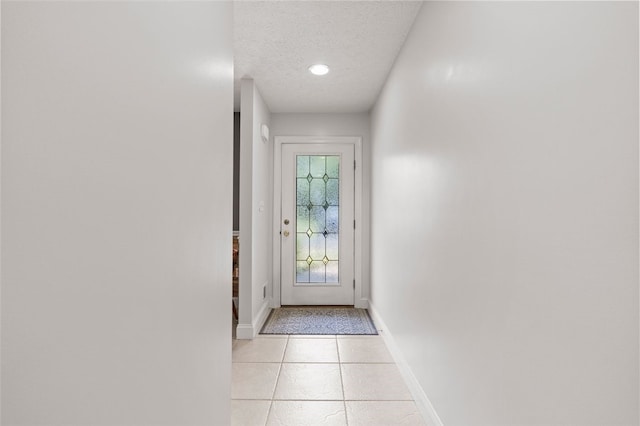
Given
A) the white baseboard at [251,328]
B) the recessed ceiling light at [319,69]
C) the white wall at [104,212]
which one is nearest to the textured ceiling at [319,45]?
the recessed ceiling light at [319,69]

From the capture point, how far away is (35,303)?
56 cm

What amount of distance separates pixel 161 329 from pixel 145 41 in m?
0.65

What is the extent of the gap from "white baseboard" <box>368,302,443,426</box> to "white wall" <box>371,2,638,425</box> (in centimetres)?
9

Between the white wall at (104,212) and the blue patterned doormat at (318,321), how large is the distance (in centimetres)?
256

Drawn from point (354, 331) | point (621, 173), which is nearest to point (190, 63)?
point (621, 173)

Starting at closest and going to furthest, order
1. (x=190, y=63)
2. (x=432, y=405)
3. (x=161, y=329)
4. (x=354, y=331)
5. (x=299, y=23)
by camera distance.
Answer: (x=161, y=329), (x=190, y=63), (x=432, y=405), (x=299, y=23), (x=354, y=331)

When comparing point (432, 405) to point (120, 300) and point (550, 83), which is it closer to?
point (550, 83)

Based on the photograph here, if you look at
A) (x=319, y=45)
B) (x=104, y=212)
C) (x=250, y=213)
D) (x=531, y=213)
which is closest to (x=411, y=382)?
(x=531, y=213)

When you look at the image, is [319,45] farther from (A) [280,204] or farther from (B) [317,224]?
(B) [317,224]

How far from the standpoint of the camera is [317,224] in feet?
15.8

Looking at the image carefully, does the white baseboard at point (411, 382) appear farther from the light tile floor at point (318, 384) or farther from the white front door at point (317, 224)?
the white front door at point (317, 224)

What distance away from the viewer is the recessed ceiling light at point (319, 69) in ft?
10.9

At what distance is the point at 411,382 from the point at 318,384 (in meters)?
0.58

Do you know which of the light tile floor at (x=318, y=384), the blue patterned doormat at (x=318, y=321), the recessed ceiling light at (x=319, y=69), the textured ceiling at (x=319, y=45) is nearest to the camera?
the light tile floor at (x=318, y=384)
